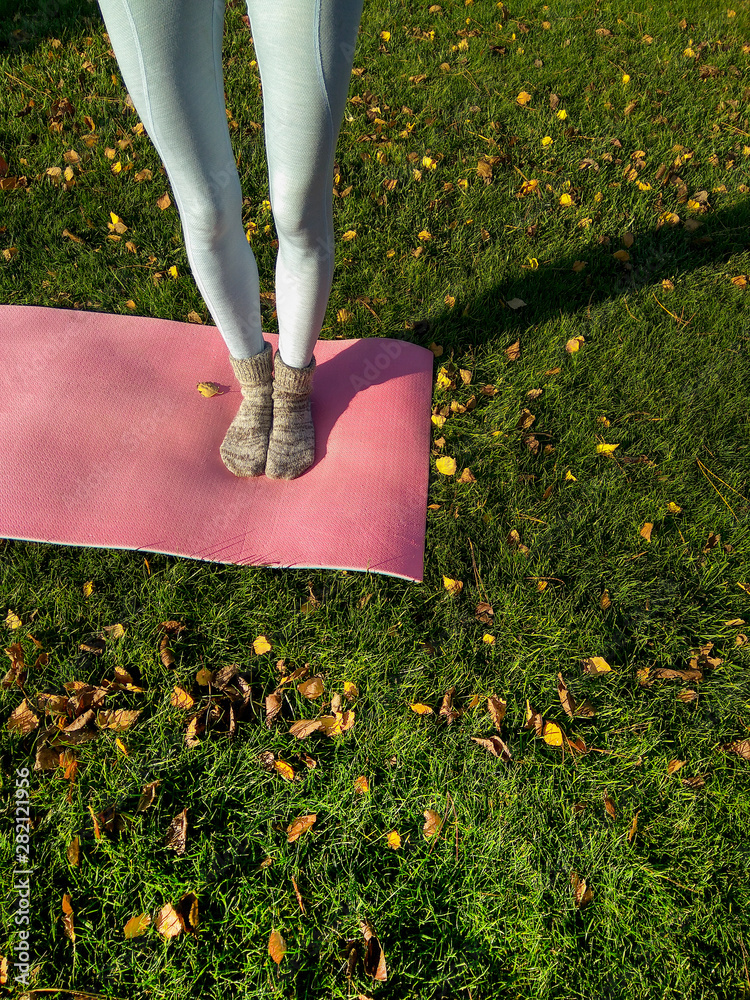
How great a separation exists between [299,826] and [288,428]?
1289 millimetres

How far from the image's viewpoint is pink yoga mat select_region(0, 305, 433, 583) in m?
2.13

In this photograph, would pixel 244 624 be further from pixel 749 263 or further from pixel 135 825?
pixel 749 263

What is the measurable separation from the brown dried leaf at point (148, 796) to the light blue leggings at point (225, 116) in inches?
55.3

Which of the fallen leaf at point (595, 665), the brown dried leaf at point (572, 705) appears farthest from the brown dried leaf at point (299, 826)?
the fallen leaf at point (595, 665)

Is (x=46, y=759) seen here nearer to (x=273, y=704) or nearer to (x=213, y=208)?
(x=273, y=704)

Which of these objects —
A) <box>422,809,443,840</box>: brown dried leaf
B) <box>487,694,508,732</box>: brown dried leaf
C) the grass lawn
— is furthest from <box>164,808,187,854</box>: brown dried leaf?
<box>487,694,508,732</box>: brown dried leaf

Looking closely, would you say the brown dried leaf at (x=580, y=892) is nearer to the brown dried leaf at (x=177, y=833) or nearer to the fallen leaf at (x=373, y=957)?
the fallen leaf at (x=373, y=957)

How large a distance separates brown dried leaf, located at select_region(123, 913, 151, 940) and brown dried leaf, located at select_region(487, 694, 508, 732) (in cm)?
103

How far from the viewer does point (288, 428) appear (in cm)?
227

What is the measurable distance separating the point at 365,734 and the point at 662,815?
0.86 m

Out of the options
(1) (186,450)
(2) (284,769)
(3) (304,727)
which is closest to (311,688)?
(3) (304,727)

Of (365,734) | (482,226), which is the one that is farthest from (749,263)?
(365,734)

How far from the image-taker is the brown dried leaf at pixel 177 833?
1607 millimetres

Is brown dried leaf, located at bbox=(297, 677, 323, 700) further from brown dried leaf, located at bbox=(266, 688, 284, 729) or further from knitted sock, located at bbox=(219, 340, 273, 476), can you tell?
knitted sock, located at bbox=(219, 340, 273, 476)
